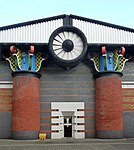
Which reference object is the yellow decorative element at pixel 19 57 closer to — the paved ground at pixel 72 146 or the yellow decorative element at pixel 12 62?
the yellow decorative element at pixel 12 62

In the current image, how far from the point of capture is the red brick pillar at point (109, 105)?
1036 inches

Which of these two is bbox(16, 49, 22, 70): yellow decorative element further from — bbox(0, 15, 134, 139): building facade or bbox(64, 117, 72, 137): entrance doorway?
bbox(64, 117, 72, 137): entrance doorway

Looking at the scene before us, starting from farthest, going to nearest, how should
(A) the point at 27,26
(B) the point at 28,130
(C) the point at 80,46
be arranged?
(A) the point at 27,26, (C) the point at 80,46, (B) the point at 28,130

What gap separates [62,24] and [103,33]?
183 inches

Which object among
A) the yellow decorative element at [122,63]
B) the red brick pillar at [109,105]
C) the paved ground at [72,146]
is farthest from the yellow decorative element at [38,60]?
the paved ground at [72,146]

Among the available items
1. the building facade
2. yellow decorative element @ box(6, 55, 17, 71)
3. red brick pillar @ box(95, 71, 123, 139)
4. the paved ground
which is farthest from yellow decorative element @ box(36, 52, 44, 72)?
the paved ground

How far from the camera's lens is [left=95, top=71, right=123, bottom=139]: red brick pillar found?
2631 centimetres

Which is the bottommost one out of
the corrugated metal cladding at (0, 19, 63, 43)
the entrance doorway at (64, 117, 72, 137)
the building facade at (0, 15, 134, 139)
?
the entrance doorway at (64, 117, 72, 137)

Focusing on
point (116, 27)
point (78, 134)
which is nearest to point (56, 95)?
point (78, 134)

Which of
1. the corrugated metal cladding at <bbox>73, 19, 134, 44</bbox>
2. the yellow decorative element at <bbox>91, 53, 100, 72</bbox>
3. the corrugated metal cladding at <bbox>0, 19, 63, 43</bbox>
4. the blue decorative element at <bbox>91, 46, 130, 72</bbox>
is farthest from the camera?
the corrugated metal cladding at <bbox>73, 19, 134, 44</bbox>

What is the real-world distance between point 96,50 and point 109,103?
5.81 m

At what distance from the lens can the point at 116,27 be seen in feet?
98.1

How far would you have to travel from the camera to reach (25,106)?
85.3ft

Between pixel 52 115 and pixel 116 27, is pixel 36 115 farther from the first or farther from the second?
pixel 116 27
